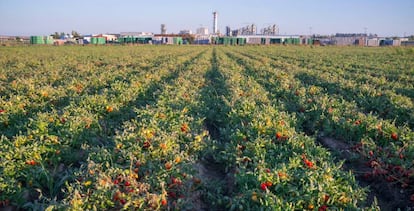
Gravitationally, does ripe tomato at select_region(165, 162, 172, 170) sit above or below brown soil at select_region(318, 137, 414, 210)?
above

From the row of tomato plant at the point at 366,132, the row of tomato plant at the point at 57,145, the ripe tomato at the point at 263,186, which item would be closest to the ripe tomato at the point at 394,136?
the row of tomato plant at the point at 366,132

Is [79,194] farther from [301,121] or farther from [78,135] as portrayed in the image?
[301,121]

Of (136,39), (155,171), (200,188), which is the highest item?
(136,39)

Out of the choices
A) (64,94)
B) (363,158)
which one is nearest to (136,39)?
(64,94)

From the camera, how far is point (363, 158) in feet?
17.5

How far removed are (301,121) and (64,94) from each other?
6.37 metres

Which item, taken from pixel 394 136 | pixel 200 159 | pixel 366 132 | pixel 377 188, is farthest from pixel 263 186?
pixel 366 132

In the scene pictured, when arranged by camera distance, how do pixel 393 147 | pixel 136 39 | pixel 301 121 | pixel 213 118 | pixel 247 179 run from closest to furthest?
pixel 247 179 < pixel 393 147 < pixel 301 121 < pixel 213 118 < pixel 136 39

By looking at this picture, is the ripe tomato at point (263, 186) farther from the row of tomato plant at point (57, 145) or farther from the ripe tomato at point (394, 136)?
the ripe tomato at point (394, 136)

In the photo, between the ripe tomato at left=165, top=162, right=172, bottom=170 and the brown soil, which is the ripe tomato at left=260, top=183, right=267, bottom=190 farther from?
the brown soil

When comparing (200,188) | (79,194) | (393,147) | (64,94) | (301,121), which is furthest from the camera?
(64,94)

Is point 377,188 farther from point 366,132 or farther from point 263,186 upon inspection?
point 263,186

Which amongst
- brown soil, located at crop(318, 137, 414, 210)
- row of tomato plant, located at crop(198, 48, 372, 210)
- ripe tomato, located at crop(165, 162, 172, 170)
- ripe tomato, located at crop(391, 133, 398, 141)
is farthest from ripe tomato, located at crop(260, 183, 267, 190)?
ripe tomato, located at crop(391, 133, 398, 141)

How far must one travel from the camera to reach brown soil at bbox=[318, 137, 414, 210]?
429cm
